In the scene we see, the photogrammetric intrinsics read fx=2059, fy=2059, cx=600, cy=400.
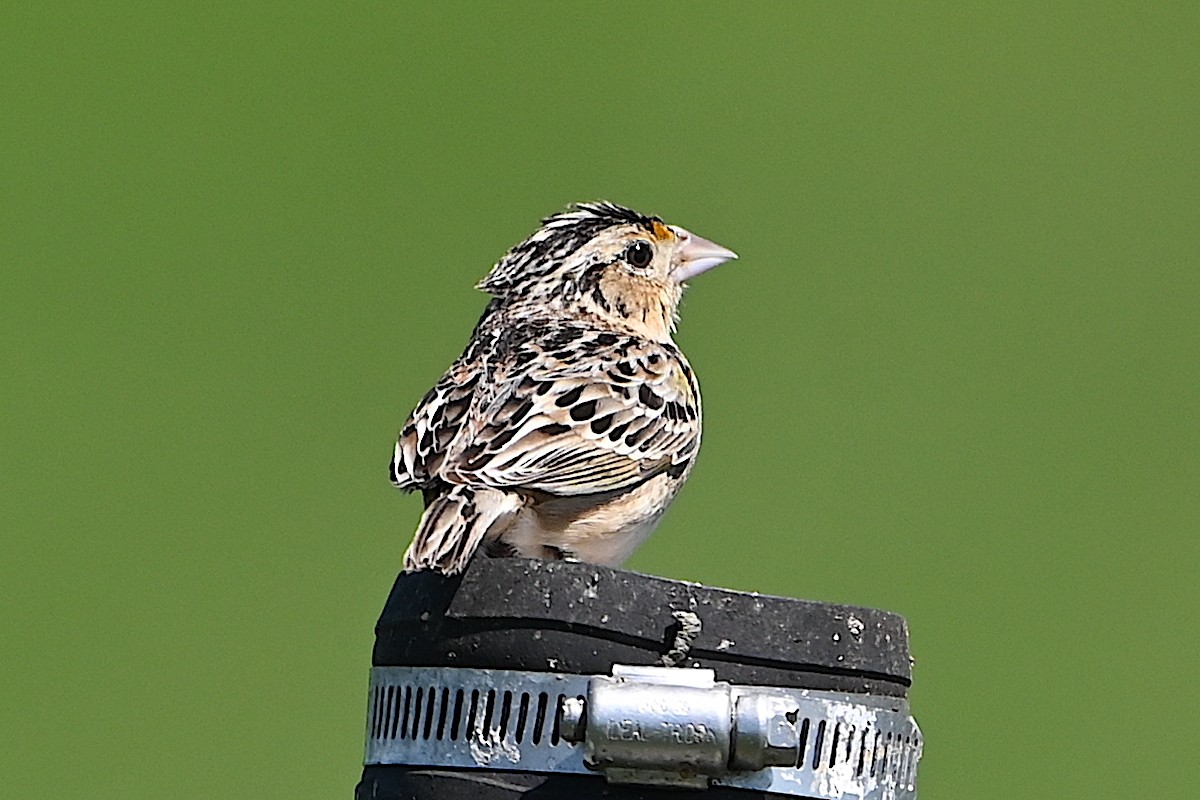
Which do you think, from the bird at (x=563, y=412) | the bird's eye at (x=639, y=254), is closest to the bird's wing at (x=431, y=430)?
the bird at (x=563, y=412)

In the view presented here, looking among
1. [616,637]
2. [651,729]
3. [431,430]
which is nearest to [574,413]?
[431,430]

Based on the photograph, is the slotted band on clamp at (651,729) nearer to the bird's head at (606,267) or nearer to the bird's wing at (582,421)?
the bird's wing at (582,421)

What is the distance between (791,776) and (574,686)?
0.31 meters

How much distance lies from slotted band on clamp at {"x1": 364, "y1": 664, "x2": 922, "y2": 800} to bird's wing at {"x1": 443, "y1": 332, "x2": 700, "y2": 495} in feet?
2.88

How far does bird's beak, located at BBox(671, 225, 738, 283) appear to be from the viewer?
5.04 meters

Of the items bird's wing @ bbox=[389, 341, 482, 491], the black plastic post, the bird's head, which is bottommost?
the black plastic post

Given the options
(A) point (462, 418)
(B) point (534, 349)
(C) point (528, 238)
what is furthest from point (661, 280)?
(A) point (462, 418)

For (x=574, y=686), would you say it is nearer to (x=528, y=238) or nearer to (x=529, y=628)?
(x=529, y=628)

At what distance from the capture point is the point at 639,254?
5.00 meters

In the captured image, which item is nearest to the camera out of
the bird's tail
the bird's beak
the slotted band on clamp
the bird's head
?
the slotted band on clamp

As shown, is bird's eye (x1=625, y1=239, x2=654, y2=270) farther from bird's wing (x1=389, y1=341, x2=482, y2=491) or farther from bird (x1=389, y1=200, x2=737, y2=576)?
bird's wing (x1=389, y1=341, x2=482, y2=491)

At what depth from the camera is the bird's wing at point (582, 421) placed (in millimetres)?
3752

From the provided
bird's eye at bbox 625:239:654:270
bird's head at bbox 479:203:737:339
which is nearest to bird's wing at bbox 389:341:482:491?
bird's head at bbox 479:203:737:339

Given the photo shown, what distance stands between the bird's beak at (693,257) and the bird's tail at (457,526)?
4.58 feet
